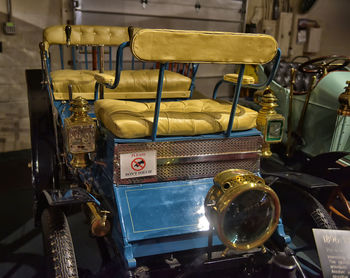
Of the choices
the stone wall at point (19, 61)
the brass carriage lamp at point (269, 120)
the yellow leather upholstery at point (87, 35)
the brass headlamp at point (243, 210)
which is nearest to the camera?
the brass headlamp at point (243, 210)

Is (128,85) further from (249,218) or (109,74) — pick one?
(249,218)

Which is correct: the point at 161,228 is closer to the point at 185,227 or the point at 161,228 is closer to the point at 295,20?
the point at 185,227

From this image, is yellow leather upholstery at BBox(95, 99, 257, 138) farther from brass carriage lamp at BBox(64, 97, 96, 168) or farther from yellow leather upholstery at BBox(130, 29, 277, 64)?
yellow leather upholstery at BBox(130, 29, 277, 64)

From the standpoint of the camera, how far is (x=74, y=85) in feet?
10.1

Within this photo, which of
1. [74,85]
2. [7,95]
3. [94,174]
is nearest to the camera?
[94,174]

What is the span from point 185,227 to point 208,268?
0.24m

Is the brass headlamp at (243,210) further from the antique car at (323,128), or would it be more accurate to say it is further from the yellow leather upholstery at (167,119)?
the antique car at (323,128)

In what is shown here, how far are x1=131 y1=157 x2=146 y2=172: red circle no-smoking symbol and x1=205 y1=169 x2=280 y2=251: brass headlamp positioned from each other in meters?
0.48

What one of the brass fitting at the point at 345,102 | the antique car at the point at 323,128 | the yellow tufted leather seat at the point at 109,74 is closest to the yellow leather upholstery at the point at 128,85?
the yellow tufted leather seat at the point at 109,74

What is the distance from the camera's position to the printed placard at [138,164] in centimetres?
197

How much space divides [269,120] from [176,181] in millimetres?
779

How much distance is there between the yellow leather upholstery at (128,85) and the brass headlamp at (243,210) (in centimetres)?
174

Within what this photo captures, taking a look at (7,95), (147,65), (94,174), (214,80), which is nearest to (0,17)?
(7,95)

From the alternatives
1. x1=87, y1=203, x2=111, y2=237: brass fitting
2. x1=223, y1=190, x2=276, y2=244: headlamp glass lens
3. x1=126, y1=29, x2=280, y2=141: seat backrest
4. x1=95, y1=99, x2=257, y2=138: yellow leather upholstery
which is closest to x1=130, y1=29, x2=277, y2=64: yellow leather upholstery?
x1=126, y1=29, x2=280, y2=141: seat backrest
